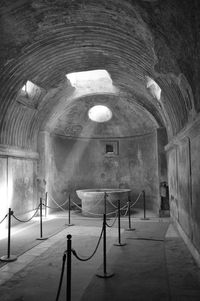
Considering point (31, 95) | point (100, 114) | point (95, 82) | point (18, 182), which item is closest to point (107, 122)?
point (100, 114)

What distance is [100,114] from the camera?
17297 millimetres

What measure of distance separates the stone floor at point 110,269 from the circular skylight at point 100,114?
8652 millimetres

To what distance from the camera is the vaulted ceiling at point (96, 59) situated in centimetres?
614

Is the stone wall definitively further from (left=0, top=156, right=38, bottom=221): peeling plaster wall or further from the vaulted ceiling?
the vaulted ceiling

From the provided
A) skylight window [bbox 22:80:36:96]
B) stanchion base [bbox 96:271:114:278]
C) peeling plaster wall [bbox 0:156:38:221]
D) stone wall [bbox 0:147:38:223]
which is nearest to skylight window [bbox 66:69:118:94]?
skylight window [bbox 22:80:36:96]

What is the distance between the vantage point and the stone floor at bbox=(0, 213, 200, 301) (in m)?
4.96

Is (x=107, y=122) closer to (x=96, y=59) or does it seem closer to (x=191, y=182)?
(x=96, y=59)

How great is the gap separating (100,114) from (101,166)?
11.1 feet

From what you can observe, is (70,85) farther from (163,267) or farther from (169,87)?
(163,267)

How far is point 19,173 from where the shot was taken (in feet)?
41.8

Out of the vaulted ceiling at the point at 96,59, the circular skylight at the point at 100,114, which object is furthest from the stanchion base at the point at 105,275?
the circular skylight at the point at 100,114

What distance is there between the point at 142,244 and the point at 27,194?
23.4ft

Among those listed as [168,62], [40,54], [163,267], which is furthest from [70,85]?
[163,267]

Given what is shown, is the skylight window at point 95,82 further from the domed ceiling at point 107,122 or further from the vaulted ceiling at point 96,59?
the domed ceiling at point 107,122
